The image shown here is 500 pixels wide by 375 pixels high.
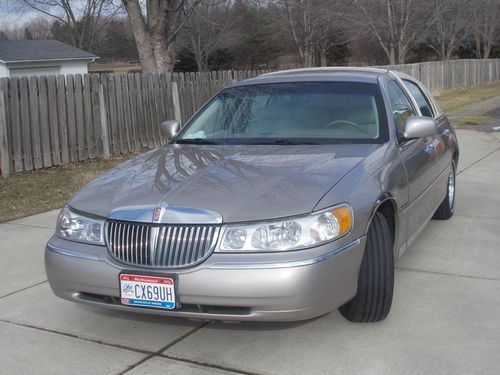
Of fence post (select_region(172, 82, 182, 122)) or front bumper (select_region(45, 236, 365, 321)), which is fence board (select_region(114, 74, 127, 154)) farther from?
front bumper (select_region(45, 236, 365, 321))

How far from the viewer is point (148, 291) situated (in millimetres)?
3354

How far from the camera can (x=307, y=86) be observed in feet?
16.4

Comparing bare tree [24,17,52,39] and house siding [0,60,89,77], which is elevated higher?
bare tree [24,17,52,39]

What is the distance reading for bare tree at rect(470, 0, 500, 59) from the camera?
1700 inches

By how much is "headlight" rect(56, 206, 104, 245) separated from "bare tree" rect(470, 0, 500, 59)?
41602mm

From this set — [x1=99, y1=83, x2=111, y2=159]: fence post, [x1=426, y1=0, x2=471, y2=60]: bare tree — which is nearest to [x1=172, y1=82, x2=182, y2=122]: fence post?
[x1=99, y1=83, x2=111, y2=159]: fence post

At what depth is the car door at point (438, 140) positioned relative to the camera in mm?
5520

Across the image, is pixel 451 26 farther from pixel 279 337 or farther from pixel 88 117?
pixel 279 337

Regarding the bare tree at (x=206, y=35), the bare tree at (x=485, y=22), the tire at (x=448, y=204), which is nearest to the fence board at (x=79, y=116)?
the tire at (x=448, y=204)

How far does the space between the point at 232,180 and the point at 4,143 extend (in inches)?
270

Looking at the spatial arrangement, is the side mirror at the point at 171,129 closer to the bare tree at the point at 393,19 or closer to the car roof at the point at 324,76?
the car roof at the point at 324,76

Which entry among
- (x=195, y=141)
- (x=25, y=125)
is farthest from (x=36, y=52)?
(x=195, y=141)

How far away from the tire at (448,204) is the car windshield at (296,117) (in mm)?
2023

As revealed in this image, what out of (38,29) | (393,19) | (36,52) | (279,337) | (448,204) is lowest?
(279,337)
